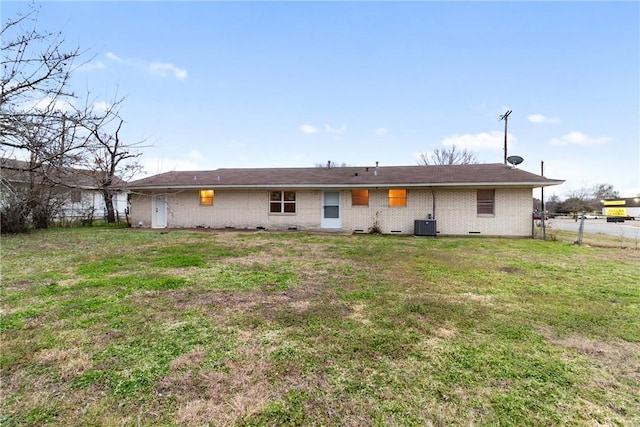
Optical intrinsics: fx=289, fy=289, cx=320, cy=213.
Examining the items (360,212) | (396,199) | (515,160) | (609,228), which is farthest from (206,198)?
(609,228)

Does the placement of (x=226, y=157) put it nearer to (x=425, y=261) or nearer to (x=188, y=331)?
(x=425, y=261)

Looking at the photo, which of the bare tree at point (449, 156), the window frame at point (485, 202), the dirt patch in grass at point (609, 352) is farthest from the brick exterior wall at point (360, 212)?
the bare tree at point (449, 156)

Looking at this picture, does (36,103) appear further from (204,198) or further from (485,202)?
(485,202)

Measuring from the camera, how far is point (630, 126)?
1817 centimetres

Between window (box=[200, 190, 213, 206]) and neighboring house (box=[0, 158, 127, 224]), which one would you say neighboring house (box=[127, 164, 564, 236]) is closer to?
window (box=[200, 190, 213, 206])

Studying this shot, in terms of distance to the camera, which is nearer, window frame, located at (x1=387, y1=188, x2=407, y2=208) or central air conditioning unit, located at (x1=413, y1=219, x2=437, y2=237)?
central air conditioning unit, located at (x1=413, y1=219, x2=437, y2=237)

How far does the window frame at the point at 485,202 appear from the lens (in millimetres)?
12720

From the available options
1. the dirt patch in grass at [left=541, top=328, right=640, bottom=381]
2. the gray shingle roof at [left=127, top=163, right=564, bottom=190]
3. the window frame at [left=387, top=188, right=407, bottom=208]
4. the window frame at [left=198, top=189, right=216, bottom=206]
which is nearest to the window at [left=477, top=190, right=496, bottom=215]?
the gray shingle roof at [left=127, top=163, right=564, bottom=190]

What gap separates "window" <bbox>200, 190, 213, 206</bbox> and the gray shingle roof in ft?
1.92

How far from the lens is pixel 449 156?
1506 inches

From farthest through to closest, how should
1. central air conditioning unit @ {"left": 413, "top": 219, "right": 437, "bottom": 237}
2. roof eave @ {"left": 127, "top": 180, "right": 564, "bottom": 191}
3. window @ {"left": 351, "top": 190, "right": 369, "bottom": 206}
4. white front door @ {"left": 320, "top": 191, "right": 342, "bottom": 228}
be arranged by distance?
white front door @ {"left": 320, "top": 191, "right": 342, "bottom": 228} < window @ {"left": 351, "top": 190, "right": 369, "bottom": 206} < central air conditioning unit @ {"left": 413, "top": 219, "right": 437, "bottom": 237} < roof eave @ {"left": 127, "top": 180, "right": 564, "bottom": 191}

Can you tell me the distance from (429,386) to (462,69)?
664 inches

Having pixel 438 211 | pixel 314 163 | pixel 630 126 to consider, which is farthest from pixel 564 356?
pixel 314 163

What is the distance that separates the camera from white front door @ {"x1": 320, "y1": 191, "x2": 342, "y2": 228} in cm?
1409
